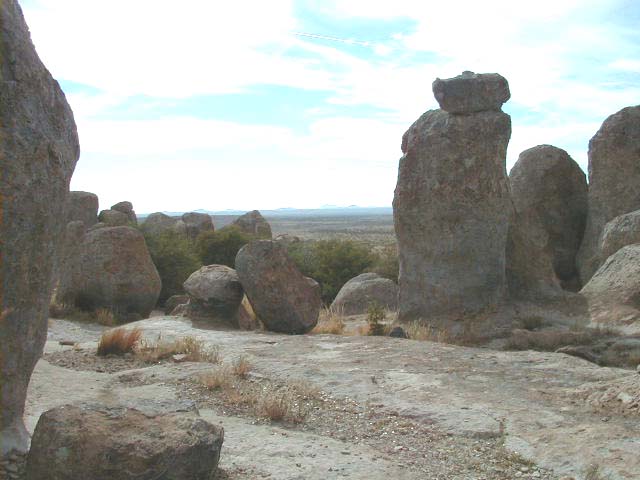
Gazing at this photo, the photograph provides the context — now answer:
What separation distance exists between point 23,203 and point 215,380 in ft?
10.9

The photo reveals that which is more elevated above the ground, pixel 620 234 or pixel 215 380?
pixel 620 234

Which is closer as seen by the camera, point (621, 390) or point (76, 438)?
point (76, 438)

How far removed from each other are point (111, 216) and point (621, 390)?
2650cm

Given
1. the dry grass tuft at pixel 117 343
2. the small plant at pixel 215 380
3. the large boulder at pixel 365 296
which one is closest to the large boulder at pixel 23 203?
the small plant at pixel 215 380

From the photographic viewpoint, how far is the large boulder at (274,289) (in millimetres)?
12531

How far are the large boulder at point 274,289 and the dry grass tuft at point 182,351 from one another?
2954 millimetres

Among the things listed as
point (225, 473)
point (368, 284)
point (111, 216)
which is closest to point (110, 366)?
point (225, 473)

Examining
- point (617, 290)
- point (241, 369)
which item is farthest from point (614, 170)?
point (241, 369)

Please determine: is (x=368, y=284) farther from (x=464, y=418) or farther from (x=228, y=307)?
(x=464, y=418)

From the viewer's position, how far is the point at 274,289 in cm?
1255

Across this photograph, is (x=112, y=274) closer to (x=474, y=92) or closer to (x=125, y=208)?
(x=474, y=92)

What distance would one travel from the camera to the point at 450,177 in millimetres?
12328

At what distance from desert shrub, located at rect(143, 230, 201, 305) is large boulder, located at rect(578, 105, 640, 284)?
35.8 feet

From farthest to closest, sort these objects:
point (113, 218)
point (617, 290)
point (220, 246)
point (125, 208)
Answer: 1. point (125, 208)
2. point (113, 218)
3. point (220, 246)
4. point (617, 290)
